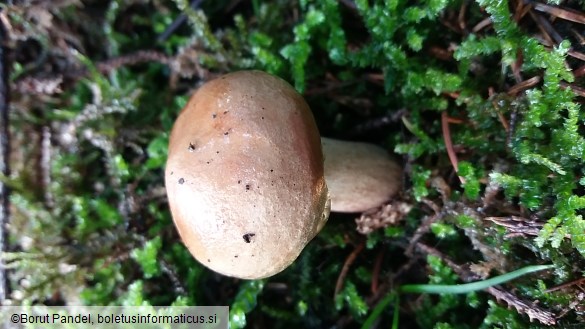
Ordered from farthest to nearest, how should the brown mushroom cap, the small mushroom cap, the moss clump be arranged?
the small mushroom cap → the moss clump → the brown mushroom cap

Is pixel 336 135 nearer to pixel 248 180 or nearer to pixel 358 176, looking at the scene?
pixel 358 176

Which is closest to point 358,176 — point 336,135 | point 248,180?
point 336,135

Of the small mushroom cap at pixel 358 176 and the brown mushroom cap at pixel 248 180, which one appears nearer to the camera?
the brown mushroom cap at pixel 248 180

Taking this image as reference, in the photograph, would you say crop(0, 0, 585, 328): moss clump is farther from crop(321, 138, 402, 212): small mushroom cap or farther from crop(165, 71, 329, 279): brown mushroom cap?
crop(165, 71, 329, 279): brown mushroom cap

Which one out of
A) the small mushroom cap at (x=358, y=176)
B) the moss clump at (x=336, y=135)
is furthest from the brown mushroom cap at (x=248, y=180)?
the moss clump at (x=336, y=135)

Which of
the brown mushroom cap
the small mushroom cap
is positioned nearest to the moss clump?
the small mushroom cap

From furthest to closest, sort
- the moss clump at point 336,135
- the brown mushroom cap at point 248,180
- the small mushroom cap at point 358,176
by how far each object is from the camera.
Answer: the small mushroom cap at point 358,176
the moss clump at point 336,135
the brown mushroom cap at point 248,180

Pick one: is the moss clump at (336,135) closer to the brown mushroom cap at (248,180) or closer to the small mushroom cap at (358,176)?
the small mushroom cap at (358,176)
